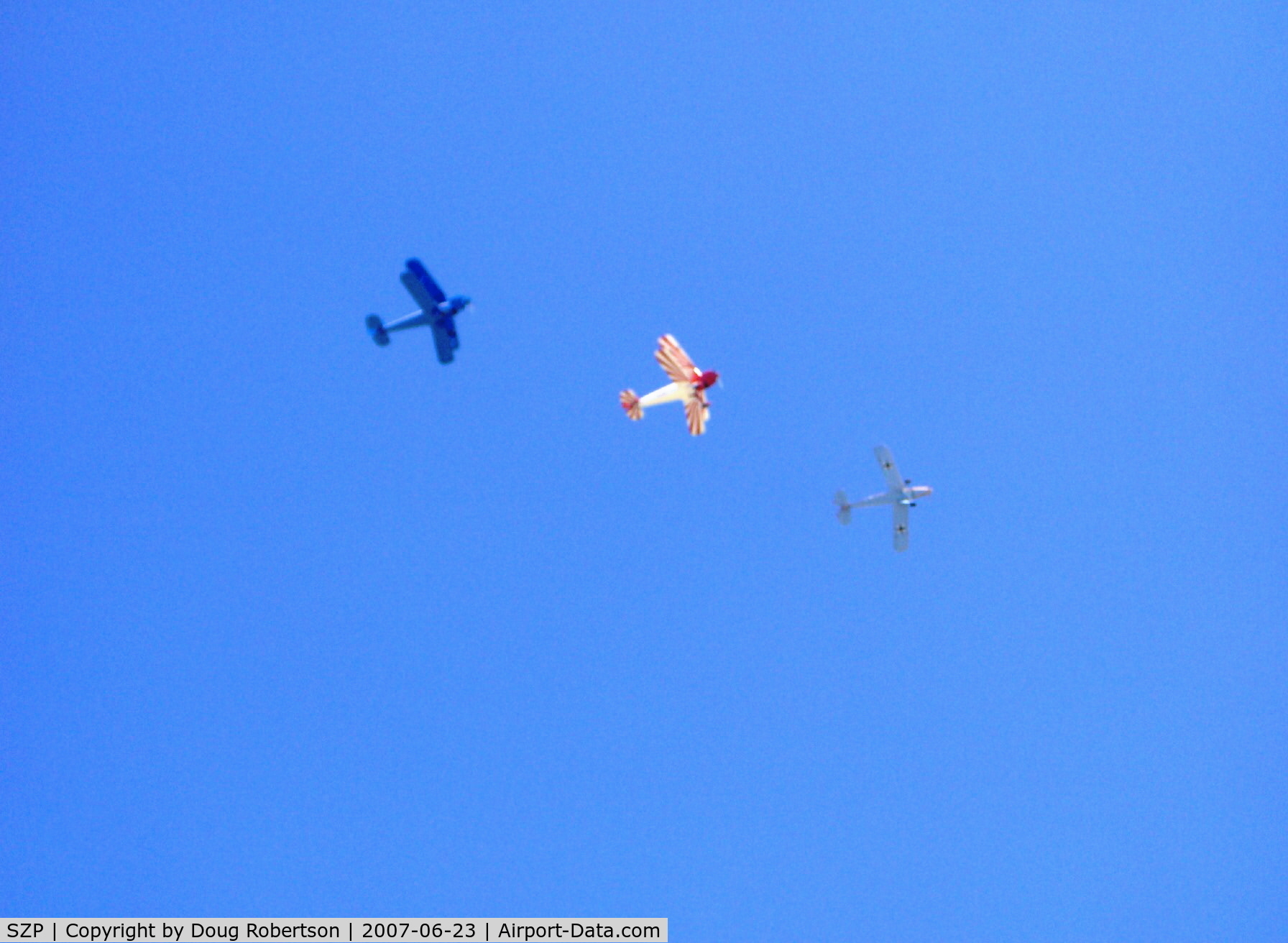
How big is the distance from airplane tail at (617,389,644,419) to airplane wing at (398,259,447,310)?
8.02m

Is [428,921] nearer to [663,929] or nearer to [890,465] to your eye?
[663,929]

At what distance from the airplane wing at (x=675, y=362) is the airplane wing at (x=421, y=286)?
8.58m

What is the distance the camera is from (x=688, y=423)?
110 feet

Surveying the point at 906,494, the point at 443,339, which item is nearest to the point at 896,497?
the point at 906,494

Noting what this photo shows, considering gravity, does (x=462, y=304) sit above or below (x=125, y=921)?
above

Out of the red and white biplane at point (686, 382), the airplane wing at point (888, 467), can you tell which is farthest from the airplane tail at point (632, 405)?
the airplane wing at point (888, 467)

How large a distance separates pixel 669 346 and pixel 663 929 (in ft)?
72.6

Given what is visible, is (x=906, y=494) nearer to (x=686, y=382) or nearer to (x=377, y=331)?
(x=686, y=382)

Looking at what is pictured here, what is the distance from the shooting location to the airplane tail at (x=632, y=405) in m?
35.5

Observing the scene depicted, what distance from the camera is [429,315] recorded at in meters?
34.2

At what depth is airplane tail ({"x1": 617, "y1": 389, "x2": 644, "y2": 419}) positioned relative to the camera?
117 ft

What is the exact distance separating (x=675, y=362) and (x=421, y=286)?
391 inches

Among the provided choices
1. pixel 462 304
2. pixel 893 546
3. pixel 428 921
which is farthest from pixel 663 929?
pixel 462 304

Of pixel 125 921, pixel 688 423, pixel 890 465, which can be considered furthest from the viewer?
pixel 890 465
